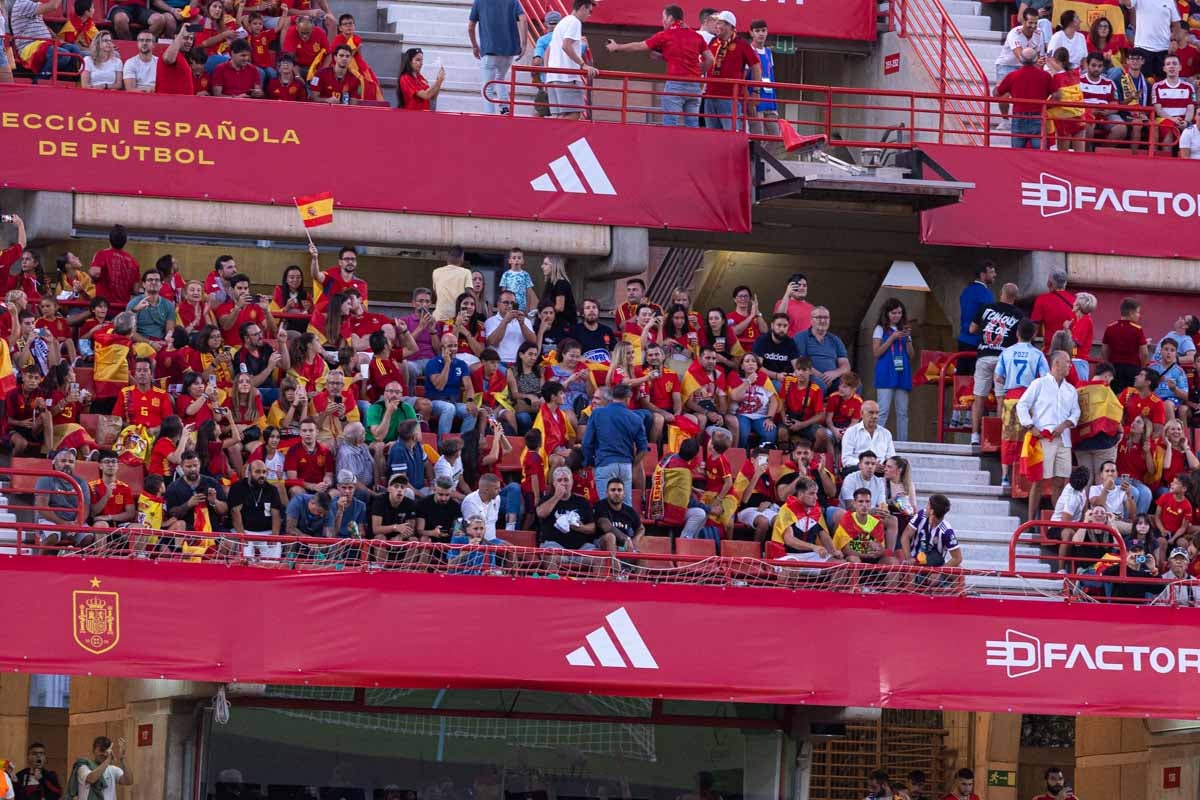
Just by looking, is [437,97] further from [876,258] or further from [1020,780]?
[1020,780]

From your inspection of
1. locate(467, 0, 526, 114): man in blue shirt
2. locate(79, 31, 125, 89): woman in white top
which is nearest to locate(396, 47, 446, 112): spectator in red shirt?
locate(467, 0, 526, 114): man in blue shirt

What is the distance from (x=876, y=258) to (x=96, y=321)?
32.4 feet

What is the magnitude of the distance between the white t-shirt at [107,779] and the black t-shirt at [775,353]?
23.3 feet

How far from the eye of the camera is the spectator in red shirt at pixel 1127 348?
2369 centimetres

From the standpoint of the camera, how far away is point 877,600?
19.1 meters

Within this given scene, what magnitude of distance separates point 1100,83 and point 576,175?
238 inches

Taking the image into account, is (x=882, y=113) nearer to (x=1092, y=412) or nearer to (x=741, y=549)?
(x=1092, y=412)

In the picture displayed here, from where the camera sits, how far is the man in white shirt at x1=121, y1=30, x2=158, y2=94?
77.7 ft

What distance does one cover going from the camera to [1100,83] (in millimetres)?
26359

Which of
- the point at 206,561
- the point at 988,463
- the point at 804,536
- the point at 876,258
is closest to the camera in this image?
the point at 206,561

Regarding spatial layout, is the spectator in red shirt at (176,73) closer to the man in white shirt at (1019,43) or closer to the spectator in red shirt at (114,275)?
the spectator in red shirt at (114,275)

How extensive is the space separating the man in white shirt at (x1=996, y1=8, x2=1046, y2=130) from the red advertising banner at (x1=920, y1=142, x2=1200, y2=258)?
4.19 ft

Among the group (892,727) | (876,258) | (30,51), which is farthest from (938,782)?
(30,51)

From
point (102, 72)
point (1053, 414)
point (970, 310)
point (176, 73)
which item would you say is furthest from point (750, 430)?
point (102, 72)
